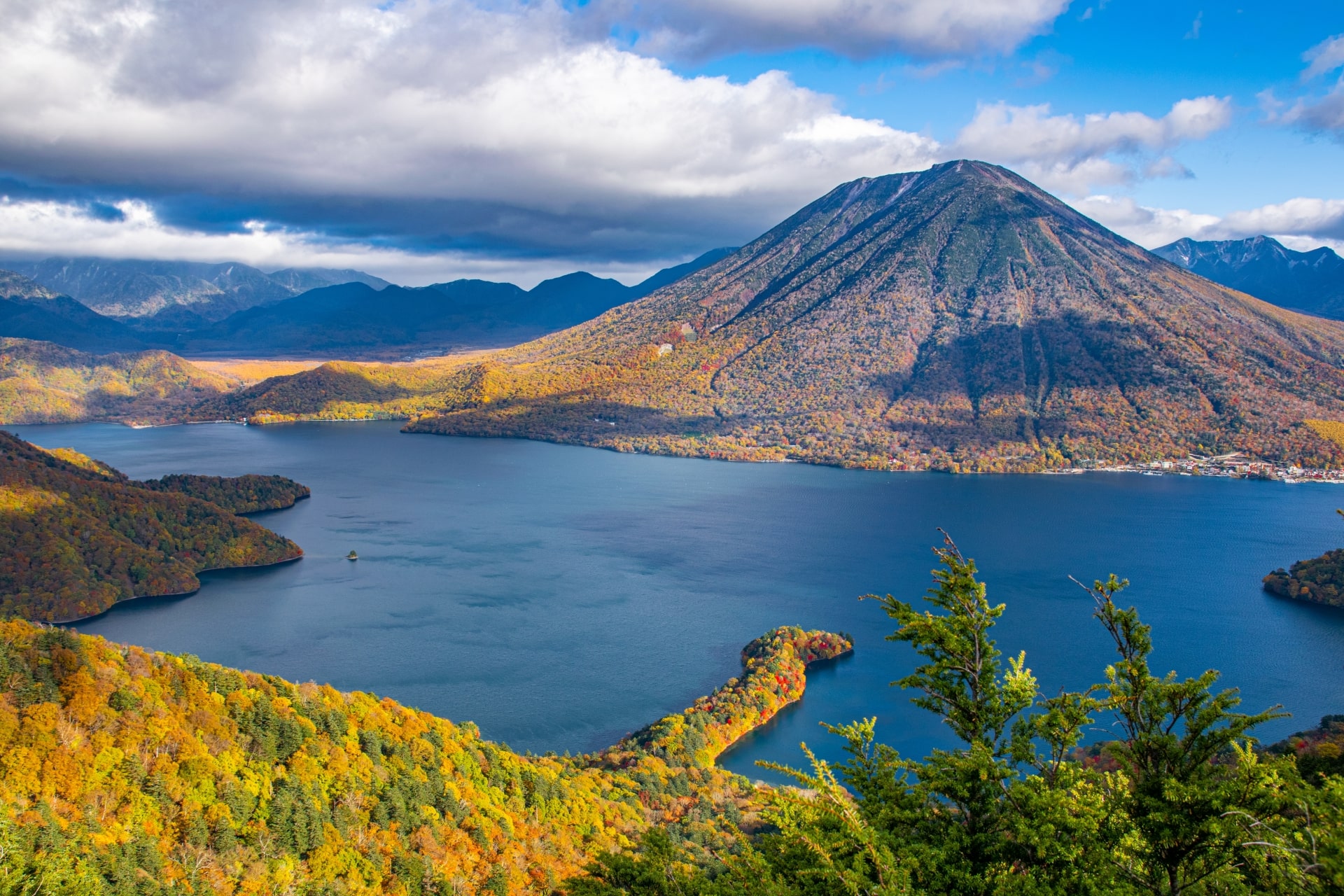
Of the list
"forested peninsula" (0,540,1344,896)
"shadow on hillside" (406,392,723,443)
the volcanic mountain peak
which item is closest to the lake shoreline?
"forested peninsula" (0,540,1344,896)

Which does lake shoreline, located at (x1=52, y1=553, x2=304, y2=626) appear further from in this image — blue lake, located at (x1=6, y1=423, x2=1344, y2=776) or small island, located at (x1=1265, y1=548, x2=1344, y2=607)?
small island, located at (x1=1265, y1=548, x2=1344, y2=607)

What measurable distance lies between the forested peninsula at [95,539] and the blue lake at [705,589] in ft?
9.97

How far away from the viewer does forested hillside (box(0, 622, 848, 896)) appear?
22703 mm

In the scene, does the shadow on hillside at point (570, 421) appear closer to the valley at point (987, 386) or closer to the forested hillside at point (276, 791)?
the valley at point (987, 386)

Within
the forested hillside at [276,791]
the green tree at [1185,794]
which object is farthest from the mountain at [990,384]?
the green tree at [1185,794]

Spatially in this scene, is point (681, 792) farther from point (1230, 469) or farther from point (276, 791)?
point (1230, 469)

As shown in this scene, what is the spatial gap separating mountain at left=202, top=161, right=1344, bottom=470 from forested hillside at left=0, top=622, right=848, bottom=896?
101m

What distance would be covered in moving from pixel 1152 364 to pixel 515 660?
144127 millimetres

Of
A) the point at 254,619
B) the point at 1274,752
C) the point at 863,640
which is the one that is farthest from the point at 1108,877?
the point at 254,619

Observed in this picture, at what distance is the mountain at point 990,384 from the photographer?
443 feet

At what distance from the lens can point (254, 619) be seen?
197ft

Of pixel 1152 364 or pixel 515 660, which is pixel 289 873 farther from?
pixel 1152 364

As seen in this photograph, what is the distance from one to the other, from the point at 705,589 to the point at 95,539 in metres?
50.0

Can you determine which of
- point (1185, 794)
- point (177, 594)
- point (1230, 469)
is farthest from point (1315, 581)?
point (177, 594)
